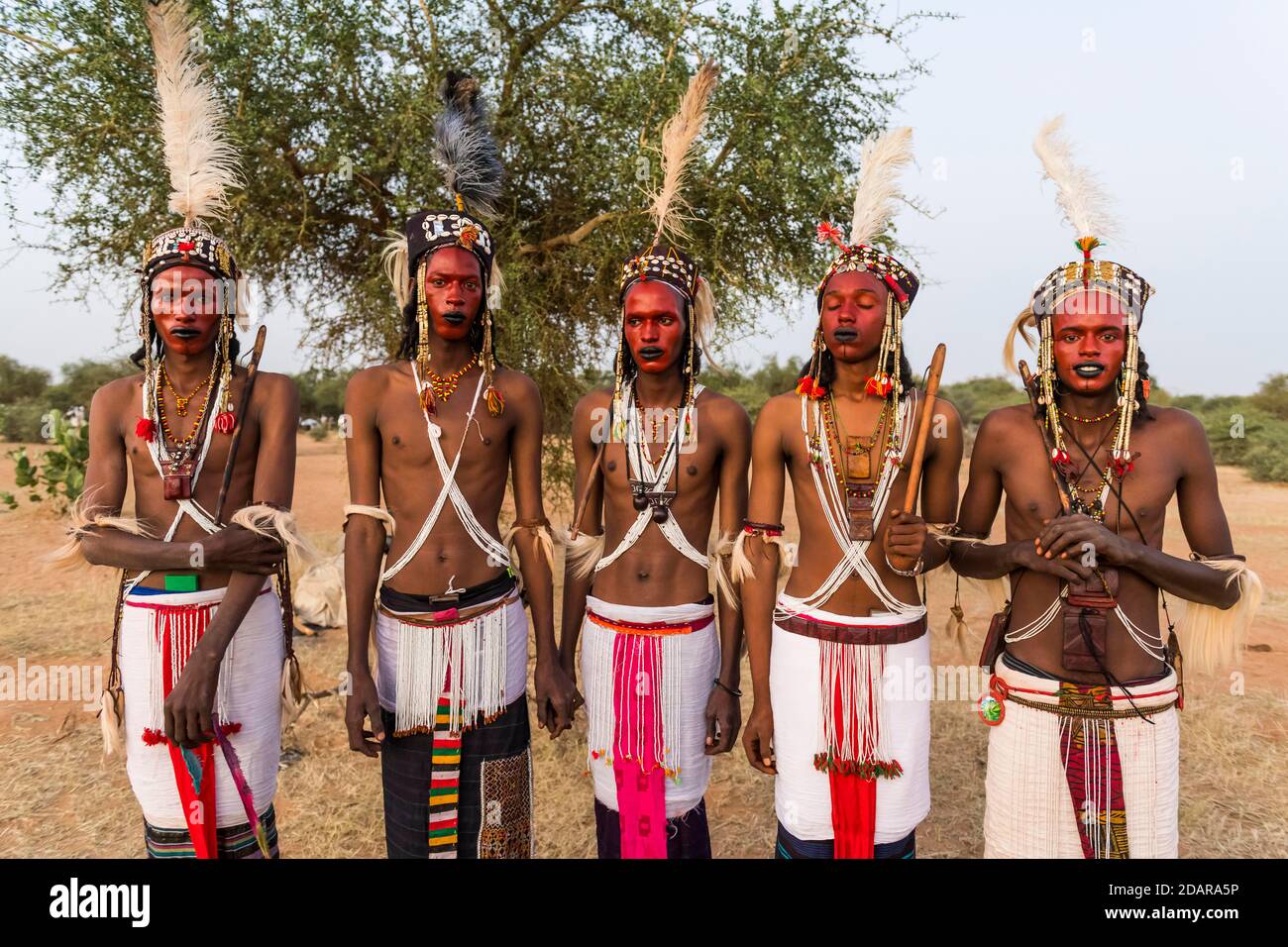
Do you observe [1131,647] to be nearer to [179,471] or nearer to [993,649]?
[993,649]

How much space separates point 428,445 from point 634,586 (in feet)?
3.57

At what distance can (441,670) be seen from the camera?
3395 mm

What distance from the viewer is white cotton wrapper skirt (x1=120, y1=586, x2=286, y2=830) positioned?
3.22m

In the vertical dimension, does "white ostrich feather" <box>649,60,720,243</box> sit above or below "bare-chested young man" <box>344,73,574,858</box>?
above

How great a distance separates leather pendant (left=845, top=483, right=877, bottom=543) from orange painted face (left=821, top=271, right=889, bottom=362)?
21.0 inches

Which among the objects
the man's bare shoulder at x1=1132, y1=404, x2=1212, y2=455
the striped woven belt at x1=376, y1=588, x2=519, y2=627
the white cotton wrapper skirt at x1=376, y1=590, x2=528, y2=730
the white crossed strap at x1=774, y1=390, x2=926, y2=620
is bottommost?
the white cotton wrapper skirt at x1=376, y1=590, x2=528, y2=730

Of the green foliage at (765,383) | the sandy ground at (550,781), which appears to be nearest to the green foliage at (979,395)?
the green foliage at (765,383)

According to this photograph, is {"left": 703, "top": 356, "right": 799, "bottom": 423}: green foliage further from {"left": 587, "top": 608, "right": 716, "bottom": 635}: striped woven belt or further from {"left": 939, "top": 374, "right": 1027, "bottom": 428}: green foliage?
{"left": 587, "top": 608, "right": 716, "bottom": 635}: striped woven belt

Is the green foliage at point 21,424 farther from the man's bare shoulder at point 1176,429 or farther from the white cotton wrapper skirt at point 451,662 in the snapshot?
the man's bare shoulder at point 1176,429

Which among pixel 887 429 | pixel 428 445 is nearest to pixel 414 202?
pixel 428 445

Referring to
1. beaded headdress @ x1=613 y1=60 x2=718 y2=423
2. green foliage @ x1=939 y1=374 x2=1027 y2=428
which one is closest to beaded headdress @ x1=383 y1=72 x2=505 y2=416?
beaded headdress @ x1=613 y1=60 x2=718 y2=423

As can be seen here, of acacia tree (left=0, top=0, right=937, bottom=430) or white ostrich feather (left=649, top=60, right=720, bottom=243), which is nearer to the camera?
white ostrich feather (left=649, top=60, right=720, bottom=243)

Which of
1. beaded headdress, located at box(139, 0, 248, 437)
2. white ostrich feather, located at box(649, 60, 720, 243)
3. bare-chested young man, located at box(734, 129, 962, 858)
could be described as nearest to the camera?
bare-chested young man, located at box(734, 129, 962, 858)

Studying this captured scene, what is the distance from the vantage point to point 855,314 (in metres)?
3.13
